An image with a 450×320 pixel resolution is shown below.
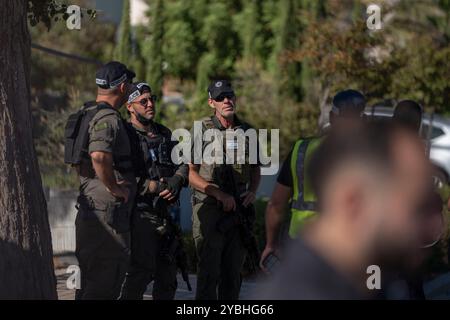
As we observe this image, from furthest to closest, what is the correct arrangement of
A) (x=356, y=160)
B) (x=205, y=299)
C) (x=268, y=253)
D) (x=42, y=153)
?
1. (x=42, y=153)
2. (x=205, y=299)
3. (x=268, y=253)
4. (x=356, y=160)

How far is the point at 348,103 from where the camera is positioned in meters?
5.87

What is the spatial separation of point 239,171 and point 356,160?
392 cm

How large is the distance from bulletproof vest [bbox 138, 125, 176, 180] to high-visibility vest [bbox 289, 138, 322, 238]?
1.92 metres

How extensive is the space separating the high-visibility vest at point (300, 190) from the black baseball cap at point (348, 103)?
309 mm

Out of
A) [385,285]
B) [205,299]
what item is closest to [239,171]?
[205,299]

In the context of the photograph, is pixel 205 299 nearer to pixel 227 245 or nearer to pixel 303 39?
pixel 227 245

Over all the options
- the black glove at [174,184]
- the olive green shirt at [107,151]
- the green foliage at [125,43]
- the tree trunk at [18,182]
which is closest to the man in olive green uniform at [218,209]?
the black glove at [174,184]

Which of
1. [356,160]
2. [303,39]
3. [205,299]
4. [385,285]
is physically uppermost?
[303,39]

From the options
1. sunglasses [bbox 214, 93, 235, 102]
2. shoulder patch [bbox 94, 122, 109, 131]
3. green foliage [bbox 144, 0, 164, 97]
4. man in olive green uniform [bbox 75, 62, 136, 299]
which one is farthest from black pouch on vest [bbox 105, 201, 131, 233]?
green foliage [bbox 144, 0, 164, 97]

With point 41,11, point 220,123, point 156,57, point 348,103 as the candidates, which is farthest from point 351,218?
point 156,57

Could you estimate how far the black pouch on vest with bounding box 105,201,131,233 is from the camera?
22.4ft

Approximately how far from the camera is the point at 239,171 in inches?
311
